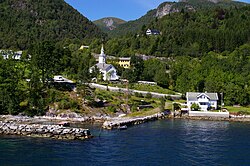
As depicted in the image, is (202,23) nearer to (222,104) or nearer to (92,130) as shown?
(222,104)

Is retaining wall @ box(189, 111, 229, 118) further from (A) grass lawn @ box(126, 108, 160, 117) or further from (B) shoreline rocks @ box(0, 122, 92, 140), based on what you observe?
(B) shoreline rocks @ box(0, 122, 92, 140)

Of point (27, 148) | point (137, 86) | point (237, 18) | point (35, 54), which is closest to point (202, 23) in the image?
point (237, 18)

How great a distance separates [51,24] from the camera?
6737 inches

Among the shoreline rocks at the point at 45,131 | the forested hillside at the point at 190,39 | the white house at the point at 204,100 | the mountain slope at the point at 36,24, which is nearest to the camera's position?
the shoreline rocks at the point at 45,131

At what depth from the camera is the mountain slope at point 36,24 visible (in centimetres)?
13400

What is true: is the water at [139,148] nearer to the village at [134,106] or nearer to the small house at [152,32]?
the village at [134,106]

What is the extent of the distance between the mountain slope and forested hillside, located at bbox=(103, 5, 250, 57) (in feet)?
117

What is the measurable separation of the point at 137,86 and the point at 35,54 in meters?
23.6

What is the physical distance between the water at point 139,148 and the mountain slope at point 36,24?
8977 cm

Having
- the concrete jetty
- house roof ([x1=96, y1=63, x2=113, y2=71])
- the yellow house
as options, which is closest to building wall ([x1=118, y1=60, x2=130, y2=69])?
the yellow house

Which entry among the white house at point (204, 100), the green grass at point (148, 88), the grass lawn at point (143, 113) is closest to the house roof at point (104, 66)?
the green grass at point (148, 88)

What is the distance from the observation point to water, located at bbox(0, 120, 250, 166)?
34812mm

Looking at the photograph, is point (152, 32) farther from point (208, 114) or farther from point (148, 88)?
point (208, 114)

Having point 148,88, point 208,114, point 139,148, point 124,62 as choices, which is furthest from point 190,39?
point 139,148
